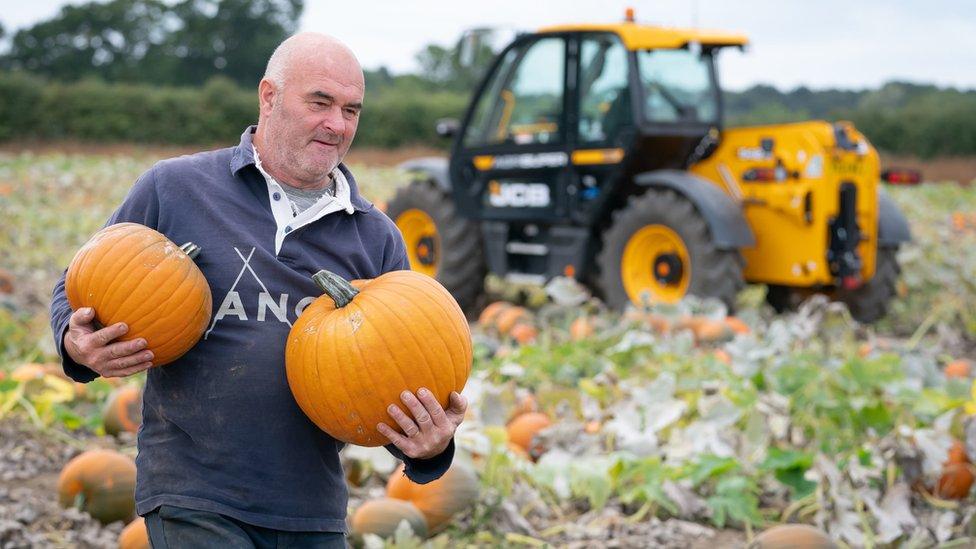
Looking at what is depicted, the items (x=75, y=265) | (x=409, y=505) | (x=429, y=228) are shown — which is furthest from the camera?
(x=429, y=228)

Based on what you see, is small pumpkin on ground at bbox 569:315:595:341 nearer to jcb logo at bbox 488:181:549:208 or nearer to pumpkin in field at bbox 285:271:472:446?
jcb logo at bbox 488:181:549:208

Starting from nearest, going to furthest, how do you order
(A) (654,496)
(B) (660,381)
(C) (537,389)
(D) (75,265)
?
(D) (75,265) < (A) (654,496) < (B) (660,381) < (C) (537,389)

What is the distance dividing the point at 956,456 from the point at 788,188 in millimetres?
3788

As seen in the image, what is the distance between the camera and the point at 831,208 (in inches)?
313

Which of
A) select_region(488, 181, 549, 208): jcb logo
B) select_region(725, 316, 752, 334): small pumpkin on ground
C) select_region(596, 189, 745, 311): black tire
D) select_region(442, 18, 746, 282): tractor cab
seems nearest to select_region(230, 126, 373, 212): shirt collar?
select_region(725, 316, 752, 334): small pumpkin on ground

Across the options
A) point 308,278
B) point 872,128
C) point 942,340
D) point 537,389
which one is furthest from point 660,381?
point 872,128

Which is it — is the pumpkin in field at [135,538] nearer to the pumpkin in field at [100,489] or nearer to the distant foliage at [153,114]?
the pumpkin in field at [100,489]

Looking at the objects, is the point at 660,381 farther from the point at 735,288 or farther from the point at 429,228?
the point at 429,228

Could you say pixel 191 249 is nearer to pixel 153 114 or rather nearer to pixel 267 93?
pixel 267 93

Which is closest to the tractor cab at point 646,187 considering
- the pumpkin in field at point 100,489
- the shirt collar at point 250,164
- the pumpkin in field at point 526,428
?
the pumpkin in field at point 526,428

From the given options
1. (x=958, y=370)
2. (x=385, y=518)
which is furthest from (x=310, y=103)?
(x=958, y=370)

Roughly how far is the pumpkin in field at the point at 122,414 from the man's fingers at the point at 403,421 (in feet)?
9.17

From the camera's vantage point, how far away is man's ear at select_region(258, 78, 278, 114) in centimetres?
234

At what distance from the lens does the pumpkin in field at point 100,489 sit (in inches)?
150
